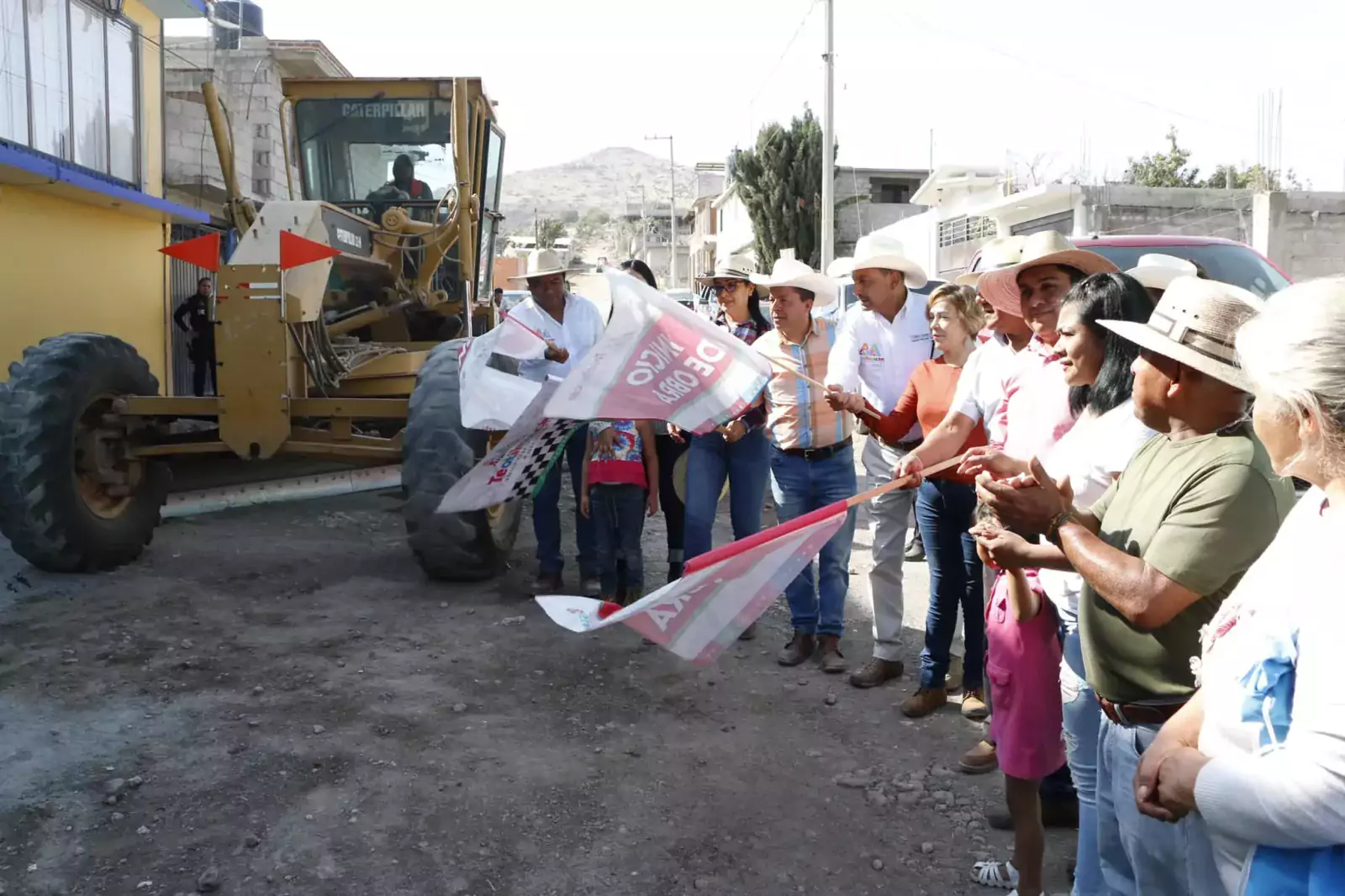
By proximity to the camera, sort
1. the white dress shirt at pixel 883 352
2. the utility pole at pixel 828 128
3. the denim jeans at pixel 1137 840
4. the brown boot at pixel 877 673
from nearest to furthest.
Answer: the denim jeans at pixel 1137 840 < the brown boot at pixel 877 673 < the white dress shirt at pixel 883 352 < the utility pole at pixel 828 128

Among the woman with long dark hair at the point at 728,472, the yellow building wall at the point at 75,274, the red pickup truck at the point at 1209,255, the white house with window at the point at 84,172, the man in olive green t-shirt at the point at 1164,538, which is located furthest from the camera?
the yellow building wall at the point at 75,274

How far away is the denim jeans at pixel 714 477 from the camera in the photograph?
540 cm

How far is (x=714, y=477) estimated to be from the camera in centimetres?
544

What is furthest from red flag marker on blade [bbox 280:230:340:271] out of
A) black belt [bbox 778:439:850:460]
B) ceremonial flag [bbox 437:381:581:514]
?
black belt [bbox 778:439:850:460]

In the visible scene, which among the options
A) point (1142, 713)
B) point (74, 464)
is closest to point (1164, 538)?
point (1142, 713)

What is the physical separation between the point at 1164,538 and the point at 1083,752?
752 mm

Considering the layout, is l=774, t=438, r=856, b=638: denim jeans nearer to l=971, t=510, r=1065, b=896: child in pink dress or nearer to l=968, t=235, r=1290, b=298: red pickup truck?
Answer: l=971, t=510, r=1065, b=896: child in pink dress

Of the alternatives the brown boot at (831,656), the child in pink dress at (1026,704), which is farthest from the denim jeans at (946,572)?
the child in pink dress at (1026,704)

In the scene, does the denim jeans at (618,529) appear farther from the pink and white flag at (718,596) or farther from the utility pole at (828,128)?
the utility pole at (828,128)

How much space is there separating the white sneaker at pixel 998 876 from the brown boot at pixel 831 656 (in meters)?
1.78

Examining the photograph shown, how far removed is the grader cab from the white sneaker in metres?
3.41

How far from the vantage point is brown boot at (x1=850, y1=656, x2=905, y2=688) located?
15.6 ft

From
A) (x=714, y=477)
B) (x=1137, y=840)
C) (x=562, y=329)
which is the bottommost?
(x=1137, y=840)

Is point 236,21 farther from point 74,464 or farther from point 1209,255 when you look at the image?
point 1209,255
